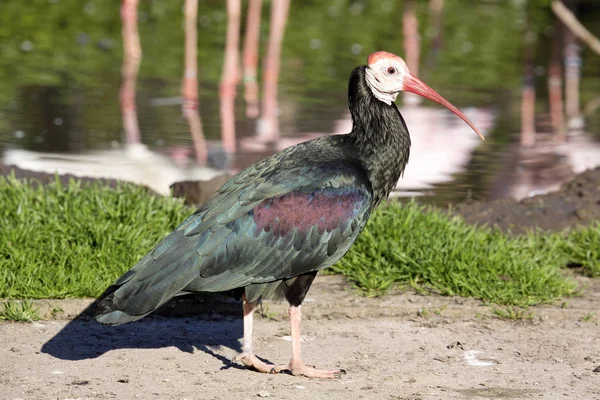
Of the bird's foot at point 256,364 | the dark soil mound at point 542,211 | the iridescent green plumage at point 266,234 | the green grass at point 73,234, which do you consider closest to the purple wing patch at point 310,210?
the iridescent green plumage at point 266,234

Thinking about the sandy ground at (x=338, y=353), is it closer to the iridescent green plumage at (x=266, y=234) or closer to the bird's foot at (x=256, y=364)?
the bird's foot at (x=256, y=364)

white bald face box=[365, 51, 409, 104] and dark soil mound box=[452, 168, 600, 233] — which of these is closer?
white bald face box=[365, 51, 409, 104]

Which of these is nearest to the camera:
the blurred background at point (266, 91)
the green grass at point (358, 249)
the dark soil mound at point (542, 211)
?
the green grass at point (358, 249)

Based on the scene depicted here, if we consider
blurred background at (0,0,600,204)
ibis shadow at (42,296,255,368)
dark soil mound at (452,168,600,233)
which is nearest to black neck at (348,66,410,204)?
ibis shadow at (42,296,255,368)

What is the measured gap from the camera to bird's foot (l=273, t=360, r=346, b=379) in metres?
5.14

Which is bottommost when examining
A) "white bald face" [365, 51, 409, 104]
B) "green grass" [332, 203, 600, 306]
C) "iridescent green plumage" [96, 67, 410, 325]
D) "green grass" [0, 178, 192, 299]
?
"green grass" [332, 203, 600, 306]

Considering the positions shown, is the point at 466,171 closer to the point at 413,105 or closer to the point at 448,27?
the point at 413,105

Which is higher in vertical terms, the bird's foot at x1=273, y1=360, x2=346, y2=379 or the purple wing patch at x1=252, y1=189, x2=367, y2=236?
the purple wing patch at x1=252, y1=189, x2=367, y2=236

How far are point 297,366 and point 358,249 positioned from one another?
5.29 ft

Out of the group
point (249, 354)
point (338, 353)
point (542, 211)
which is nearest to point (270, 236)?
point (249, 354)

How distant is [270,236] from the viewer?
16.8 ft

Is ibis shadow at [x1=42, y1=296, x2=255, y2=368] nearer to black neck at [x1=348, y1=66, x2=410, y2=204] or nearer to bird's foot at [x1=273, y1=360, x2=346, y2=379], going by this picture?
bird's foot at [x1=273, y1=360, x2=346, y2=379]

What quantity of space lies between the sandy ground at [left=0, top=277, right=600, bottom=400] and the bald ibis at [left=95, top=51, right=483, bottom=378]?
26 centimetres

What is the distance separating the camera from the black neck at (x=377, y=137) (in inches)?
214
